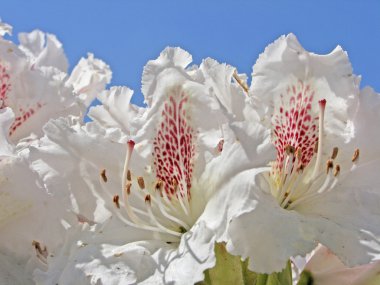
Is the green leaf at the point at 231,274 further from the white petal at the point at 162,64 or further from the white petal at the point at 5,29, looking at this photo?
the white petal at the point at 5,29

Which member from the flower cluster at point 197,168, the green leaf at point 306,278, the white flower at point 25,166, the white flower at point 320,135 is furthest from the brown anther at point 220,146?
the green leaf at point 306,278

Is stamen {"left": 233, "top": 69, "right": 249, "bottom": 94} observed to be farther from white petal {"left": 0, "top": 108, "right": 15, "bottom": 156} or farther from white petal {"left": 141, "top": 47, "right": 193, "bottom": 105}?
white petal {"left": 0, "top": 108, "right": 15, "bottom": 156}

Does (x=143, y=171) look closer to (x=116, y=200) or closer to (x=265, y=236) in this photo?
(x=116, y=200)

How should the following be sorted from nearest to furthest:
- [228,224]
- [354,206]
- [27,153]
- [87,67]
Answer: [228,224], [354,206], [27,153], [87,67]

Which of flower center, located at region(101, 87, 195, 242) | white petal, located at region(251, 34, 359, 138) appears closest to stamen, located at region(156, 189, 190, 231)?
flower center, located at region(101, 87, 195, 242)

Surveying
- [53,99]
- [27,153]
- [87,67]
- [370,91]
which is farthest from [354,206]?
[87,67]

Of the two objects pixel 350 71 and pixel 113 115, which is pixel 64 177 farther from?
pixel 350 71

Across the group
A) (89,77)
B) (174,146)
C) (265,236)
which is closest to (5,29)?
(89,77)
